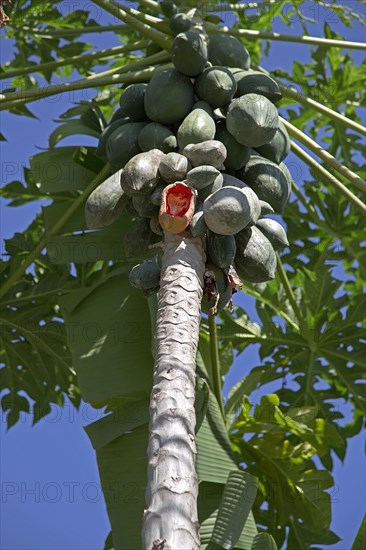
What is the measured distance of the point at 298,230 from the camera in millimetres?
4543

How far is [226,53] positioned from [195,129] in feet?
1.79

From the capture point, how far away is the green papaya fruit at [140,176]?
2375 millimetres

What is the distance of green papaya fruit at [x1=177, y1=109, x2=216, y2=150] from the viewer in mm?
2531

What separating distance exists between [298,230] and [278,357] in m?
0.65

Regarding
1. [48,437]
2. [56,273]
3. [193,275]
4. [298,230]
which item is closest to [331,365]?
[298,230]

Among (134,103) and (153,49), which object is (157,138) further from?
(153,49)

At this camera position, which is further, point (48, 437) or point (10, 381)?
point (48, 437)

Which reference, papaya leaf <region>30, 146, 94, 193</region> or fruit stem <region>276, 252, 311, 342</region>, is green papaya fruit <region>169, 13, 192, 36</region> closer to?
papaya leaf <region>30, 146, 94, 193</region>

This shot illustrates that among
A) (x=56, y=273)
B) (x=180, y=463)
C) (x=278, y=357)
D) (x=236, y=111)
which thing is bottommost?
(x=180, y=463)

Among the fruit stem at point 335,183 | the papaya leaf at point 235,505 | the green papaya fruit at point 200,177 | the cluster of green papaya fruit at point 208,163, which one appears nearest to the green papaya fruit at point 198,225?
the cluster of green papaya fruit at point 208,163

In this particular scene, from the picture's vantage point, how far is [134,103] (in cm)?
286

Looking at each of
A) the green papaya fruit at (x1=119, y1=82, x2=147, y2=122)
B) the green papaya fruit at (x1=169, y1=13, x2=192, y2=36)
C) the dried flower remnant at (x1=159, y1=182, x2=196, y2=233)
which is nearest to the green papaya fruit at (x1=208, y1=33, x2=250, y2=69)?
the green papaya fruit at (x1=169, y1=13, x2=192, y2=36)

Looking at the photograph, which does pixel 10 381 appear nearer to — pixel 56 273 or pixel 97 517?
pixel 56 273

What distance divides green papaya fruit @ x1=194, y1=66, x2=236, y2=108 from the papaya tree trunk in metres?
0.61
